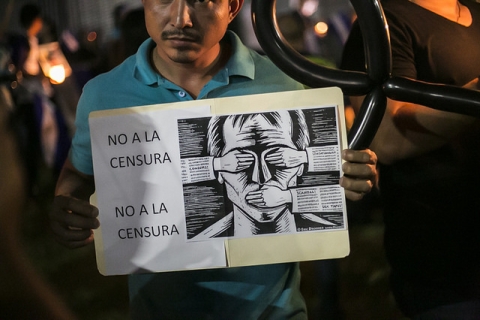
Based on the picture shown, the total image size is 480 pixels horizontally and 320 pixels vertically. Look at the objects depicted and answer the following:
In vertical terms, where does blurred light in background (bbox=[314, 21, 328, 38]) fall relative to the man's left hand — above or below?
above

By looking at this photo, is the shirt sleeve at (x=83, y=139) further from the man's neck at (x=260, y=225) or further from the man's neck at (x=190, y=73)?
the man's neck at (x=260, y=225)

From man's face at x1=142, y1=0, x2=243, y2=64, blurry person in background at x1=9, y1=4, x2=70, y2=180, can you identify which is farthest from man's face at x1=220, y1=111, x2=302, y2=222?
blurry person in background at x1=9, y1=4, x2=70, y2=180

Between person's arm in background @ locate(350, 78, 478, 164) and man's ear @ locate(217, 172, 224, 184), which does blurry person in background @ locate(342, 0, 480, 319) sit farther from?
man's ear @ locate(217, 172, 224, 184)

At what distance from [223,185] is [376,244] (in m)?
0.27

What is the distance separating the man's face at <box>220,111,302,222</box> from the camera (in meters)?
0.75

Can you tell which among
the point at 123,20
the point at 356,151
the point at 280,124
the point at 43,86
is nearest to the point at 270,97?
the point at 280,124

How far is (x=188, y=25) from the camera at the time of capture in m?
0.73

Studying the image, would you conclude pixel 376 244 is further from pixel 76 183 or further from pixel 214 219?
pixel 76 183

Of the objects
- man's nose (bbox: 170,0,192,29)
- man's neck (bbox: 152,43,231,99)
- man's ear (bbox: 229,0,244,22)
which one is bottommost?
man's neck (bbox: 152,43,231,99)

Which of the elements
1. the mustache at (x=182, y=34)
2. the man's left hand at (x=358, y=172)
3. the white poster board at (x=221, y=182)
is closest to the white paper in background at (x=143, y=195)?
the white poster board at (x=221, y=182)

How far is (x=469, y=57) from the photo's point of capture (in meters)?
0.77

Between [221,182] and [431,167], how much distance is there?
34 centimetres

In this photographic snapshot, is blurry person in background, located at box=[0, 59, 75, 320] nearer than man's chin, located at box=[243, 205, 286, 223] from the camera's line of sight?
Yes

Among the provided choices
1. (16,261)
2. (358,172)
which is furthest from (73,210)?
(358,172)
